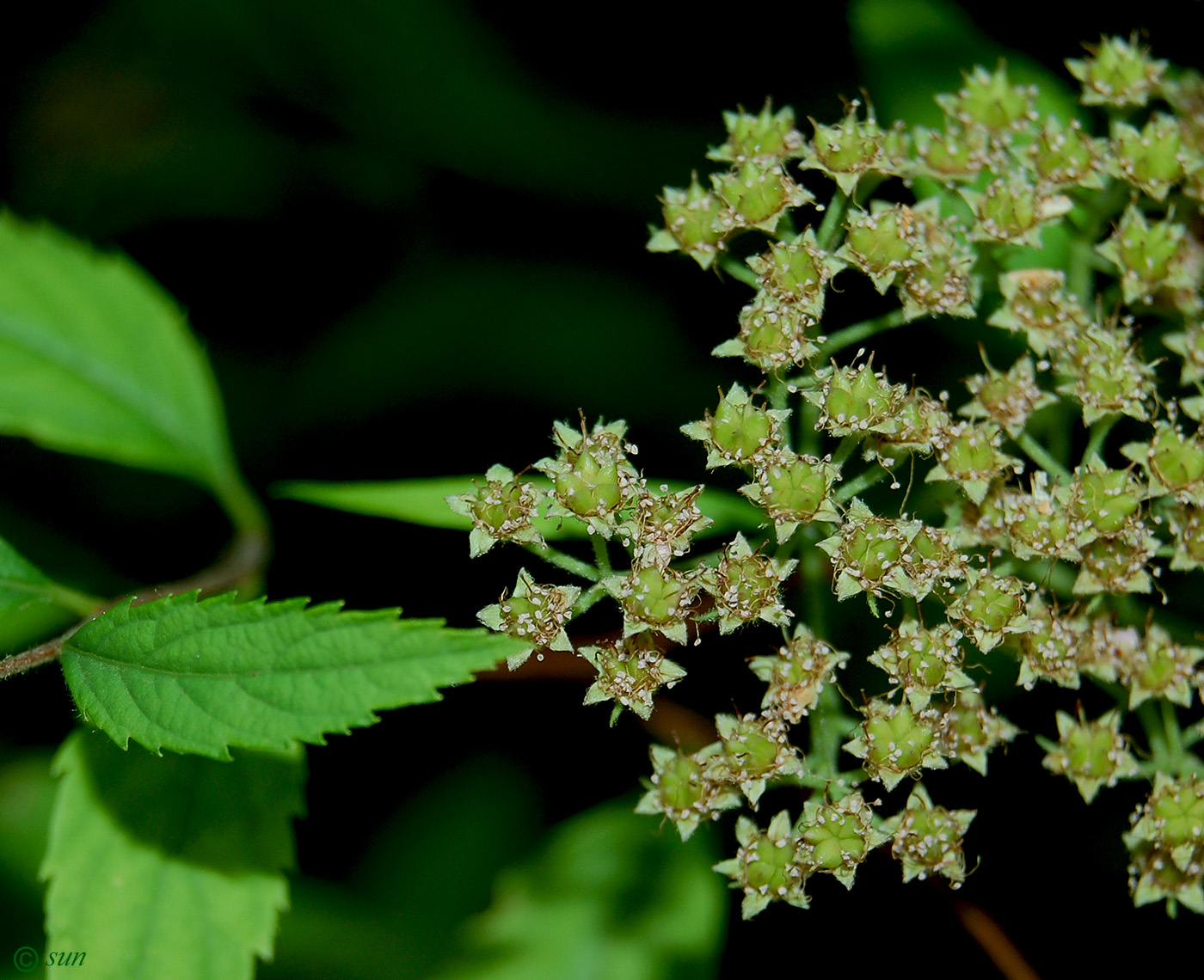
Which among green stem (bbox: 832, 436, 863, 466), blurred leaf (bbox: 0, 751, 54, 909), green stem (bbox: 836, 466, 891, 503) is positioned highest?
blurred leaf (bbox: 0, 751, 54, 909)

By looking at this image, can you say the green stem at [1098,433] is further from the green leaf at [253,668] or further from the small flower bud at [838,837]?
the green leaf at [253,668]

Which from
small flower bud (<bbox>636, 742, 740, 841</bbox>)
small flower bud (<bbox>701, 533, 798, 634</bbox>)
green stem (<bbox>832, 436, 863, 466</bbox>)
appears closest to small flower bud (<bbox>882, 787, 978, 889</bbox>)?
small flower bud (<bbox>636, 742, 740, 841</bbox>)

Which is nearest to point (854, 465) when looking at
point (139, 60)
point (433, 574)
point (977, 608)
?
point (977, 608)

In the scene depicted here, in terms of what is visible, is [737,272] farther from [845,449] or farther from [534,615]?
[534,615]

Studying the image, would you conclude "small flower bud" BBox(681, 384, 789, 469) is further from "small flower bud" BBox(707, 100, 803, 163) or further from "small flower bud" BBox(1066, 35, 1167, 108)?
"small flower bud" BBox(1066, 35, 1167, 108)

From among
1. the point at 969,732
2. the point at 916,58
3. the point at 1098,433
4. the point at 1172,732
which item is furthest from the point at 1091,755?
the point at 916,58

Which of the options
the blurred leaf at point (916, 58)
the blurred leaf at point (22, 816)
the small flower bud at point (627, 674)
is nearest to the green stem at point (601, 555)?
the small flower bud at point (627, 674)
